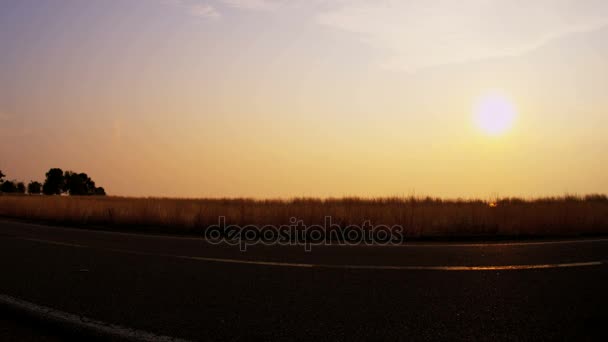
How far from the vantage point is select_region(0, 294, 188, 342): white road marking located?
3.59 meters

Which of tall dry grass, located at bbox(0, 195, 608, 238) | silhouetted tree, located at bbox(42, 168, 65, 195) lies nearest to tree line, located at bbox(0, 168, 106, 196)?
silhouetted tree, located at bbox(42, 168, 65, 195)

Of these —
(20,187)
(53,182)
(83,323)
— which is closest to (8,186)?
(20,187)

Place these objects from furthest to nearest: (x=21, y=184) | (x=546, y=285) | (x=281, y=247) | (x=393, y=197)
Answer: (x=21, y=184) → (x=393, y=197) → (x=281, y=247) → (x=546, y=285)

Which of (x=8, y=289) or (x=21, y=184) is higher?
(x=21, y=184)

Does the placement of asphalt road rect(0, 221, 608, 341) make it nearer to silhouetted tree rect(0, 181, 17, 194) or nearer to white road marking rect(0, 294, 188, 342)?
white road marking rect(0, 294, 188, 342)

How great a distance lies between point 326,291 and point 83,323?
7.57ft

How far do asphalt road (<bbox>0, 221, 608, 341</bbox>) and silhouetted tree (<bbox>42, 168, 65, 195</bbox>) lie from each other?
110 m

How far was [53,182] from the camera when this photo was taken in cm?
10669

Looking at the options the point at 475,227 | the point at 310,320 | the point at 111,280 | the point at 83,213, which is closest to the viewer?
the point at 310,320

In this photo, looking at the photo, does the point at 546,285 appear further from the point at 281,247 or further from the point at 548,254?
the point at 281,247

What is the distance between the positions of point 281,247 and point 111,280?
3.96 meters

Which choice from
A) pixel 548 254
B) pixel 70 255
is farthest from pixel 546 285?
pixel 70 255

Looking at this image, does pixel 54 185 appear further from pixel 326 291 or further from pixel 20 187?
pixel 326 291

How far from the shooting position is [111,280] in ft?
19.0
